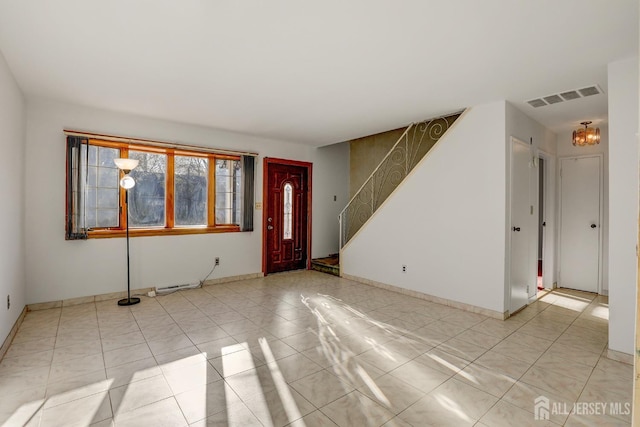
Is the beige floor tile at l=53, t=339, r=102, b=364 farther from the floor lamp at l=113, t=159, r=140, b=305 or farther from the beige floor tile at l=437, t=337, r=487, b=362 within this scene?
the beige floor tile at l=437, t=337, r=487, b=362

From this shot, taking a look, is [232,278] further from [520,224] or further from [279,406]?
[520,224]

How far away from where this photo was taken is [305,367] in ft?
8.75

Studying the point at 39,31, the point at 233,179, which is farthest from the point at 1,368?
the point at 233,179

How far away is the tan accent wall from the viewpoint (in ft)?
21.5

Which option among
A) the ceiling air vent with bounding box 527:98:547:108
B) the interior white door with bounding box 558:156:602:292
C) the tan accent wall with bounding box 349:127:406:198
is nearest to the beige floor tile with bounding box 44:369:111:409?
the ceiling air vent with bounding box 527:98:547:108

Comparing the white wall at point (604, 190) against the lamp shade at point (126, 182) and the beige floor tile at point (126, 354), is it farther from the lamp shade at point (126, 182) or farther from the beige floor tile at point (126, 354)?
the lamp shade at point (126, 182)

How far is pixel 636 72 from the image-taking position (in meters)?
2.79

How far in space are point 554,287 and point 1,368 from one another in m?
7.26

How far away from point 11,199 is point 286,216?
13.7 feet

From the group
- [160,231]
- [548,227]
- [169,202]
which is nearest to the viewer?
[160,231]

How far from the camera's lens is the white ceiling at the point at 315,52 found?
2178 mm

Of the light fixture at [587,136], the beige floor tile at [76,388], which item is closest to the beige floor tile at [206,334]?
the beige floor tile at [76,388]

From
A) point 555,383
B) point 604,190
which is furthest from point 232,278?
point 604,190

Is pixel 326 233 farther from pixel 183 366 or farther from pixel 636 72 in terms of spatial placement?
pixel 636 72
